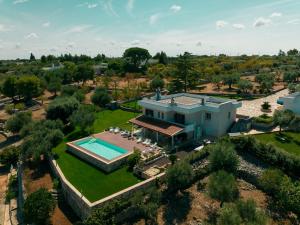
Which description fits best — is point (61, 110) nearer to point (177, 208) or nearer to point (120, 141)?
point (120, 141)

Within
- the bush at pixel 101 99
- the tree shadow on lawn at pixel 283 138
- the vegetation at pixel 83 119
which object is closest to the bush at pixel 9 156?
the vegetation at pixel 83 119

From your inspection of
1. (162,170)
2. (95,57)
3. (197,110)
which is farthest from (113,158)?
(95,57)

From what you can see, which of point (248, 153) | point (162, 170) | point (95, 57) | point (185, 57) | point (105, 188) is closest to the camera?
point (105, 188)

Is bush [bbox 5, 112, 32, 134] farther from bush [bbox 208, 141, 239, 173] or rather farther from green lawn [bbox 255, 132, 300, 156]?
green lawn [bbox 255, 132, 300, 156]

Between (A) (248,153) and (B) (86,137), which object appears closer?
(A) (248,153)

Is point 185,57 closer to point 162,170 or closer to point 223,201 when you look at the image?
point 162,170

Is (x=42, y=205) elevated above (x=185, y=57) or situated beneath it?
situated beneath

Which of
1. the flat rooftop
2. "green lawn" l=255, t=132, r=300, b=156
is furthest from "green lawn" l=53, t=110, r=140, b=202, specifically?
"green lawn" l=255, t=132, r=300, b=156

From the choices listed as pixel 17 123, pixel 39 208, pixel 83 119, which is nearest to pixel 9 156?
pixel 17 123
